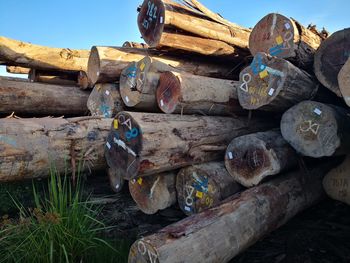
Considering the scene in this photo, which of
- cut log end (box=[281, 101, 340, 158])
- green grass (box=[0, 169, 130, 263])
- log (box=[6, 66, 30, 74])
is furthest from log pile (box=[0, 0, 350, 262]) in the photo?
log (box=[6, 66, 30, 74])

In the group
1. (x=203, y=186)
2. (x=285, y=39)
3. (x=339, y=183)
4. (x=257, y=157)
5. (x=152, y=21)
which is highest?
(x=152, y=21)

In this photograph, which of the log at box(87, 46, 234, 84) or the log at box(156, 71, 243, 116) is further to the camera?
the log at box(87, 46, 234, 84)

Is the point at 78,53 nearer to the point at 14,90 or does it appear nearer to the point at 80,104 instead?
the point at 80,104

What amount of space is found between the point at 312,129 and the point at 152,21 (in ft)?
7.98

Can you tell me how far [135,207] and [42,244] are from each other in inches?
67.6

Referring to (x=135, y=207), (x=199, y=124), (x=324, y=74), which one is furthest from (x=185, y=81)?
(x=135, y=207)

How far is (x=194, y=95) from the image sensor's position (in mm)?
3619

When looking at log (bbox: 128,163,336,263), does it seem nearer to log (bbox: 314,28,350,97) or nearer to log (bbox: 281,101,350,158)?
log (bbox: 281,101,350,158)

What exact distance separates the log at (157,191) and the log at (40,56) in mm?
2663

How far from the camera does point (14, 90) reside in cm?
473

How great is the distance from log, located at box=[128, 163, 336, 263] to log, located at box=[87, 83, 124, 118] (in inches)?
87.1

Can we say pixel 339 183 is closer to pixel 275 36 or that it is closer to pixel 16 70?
pixel 275 36

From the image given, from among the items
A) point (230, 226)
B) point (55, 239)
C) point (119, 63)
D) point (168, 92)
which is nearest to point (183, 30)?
point (119, 63)

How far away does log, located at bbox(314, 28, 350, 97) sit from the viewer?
3332mm
